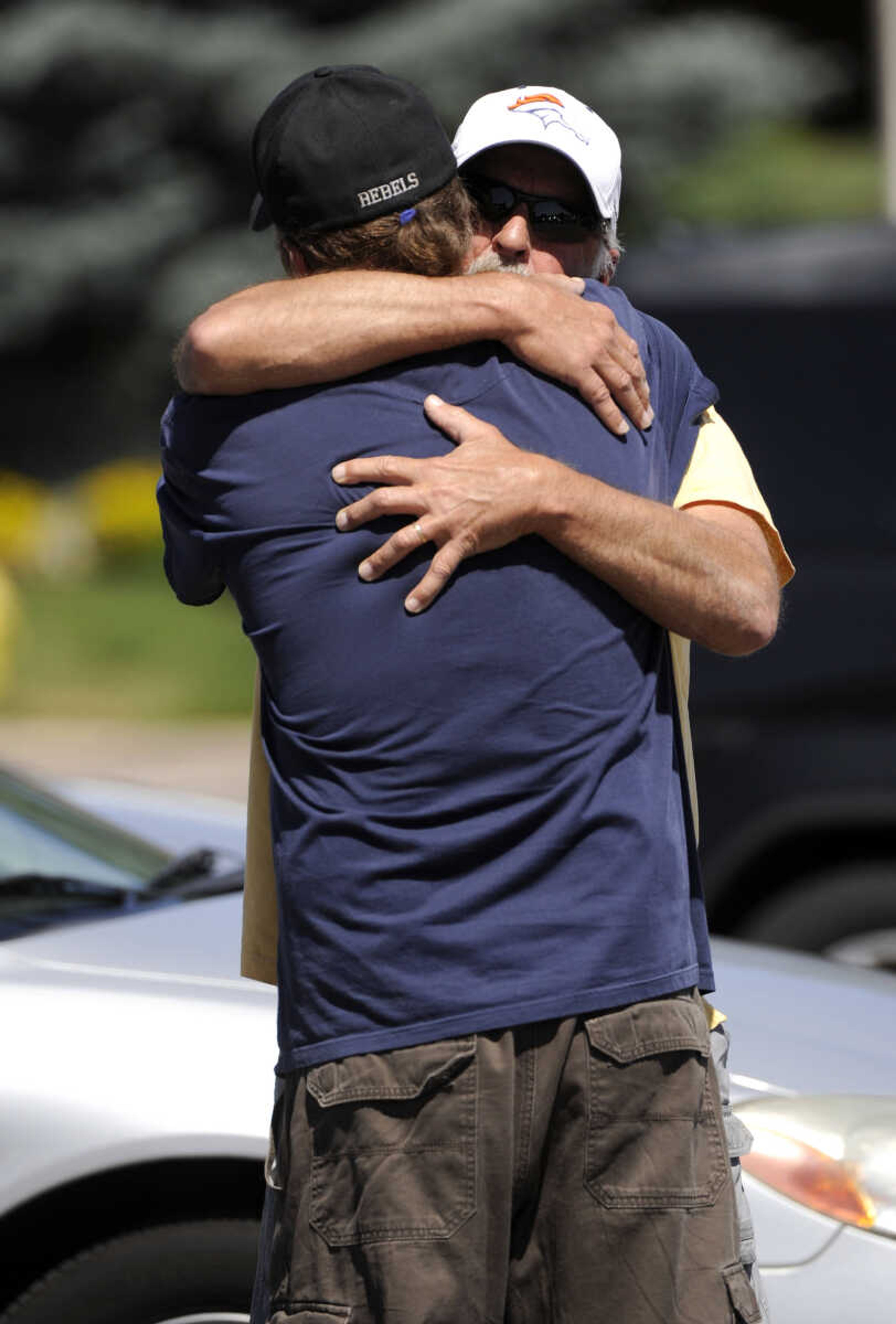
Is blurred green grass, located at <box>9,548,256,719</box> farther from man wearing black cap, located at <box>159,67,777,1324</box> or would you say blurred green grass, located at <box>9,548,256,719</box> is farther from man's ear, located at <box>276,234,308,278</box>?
man wearing black cap, located at <box>159,67,777,1324</box>

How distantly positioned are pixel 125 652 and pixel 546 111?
36.7 feet

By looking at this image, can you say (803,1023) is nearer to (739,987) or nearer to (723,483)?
(739,987)

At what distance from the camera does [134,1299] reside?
2.58 metres

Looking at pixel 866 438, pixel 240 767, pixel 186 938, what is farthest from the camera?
pixel 240 767

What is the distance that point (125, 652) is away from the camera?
13086 mm

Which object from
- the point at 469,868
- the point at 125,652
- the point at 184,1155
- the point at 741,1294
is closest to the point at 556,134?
the point at 469,868

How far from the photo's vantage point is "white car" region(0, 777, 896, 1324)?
2.50 m

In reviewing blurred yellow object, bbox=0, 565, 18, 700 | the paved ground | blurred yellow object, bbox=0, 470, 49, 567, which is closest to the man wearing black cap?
the paved ground

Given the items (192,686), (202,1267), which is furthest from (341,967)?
(192,686)

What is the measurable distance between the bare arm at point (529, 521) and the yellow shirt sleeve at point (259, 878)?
29cm

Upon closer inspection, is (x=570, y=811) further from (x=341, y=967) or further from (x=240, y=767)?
(x=240, y=767)

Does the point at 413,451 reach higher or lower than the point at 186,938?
higher

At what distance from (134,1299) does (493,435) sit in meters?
1.35

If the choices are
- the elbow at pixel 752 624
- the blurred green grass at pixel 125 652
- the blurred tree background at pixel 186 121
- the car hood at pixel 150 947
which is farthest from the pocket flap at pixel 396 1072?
the blurred tree background at pixel 186 121
